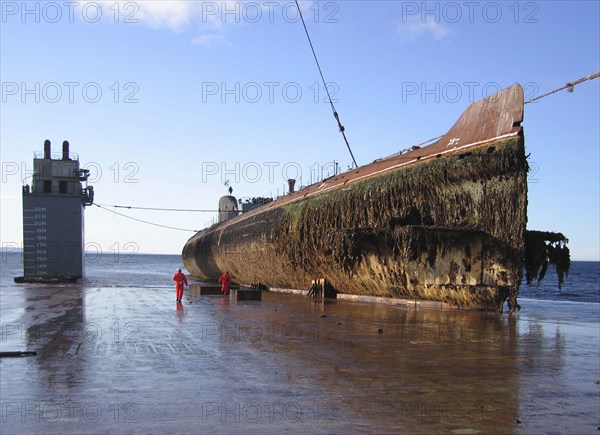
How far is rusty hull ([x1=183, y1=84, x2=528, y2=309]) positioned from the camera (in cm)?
1424

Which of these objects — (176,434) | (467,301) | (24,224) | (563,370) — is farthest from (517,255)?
(24,224)

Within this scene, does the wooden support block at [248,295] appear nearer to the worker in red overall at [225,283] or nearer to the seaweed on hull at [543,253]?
the worker in red overall at [225,283]

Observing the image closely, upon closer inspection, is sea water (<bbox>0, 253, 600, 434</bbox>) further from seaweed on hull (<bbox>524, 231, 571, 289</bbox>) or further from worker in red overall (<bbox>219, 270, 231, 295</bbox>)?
worker in red overall (<bbox>219, 270, 231, 295</bbox>)

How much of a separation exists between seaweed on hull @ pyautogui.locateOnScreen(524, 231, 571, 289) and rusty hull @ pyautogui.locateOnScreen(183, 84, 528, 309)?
69 centimetres

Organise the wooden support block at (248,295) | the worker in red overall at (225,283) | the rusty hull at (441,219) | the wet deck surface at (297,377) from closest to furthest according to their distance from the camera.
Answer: the wet deck surface at (297,377) → the rusty hull at (441,219) → the wooden support block at (248,295) → the worker in red overall at (225,283)

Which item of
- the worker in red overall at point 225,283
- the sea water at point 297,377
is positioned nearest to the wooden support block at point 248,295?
the worker in red overall at point 225,283

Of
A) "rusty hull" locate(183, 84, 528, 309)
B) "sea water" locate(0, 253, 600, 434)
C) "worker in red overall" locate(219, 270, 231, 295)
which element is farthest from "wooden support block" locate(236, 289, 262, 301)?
"sea water" locate(0, 253, 600, 434)

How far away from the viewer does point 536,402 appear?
20.1 ft

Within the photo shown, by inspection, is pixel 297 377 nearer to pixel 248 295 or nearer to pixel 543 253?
pixel 543 253

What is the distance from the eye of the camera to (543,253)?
14.5 metres

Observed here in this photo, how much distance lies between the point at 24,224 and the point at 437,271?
25505 millimetres

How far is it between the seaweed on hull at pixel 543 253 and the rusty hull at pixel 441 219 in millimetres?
693

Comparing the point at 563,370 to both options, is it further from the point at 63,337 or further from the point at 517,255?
the point at 63,337

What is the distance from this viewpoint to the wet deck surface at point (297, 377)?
5.37 m
